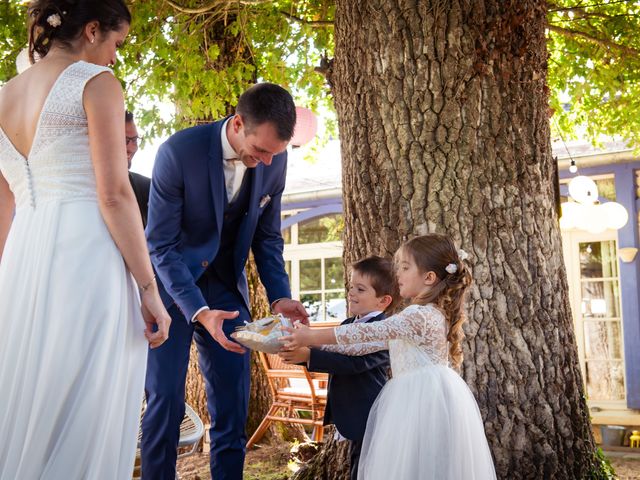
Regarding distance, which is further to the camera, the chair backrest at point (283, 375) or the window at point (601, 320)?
the window at point (601, 320)

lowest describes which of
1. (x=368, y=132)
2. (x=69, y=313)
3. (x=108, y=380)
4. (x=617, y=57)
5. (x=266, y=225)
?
(x=108, y=380)

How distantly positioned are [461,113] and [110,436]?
7.68 ft

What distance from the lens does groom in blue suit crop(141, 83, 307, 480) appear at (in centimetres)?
300

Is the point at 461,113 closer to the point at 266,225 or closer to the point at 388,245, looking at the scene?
the point at 388,245

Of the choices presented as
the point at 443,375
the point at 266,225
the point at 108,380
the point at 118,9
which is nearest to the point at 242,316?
the point at 266,225

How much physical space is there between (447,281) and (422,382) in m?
0.43

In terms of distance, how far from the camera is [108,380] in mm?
2180

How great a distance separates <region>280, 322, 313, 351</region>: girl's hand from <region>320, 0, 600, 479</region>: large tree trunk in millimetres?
1061

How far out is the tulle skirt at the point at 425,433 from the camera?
116 inches

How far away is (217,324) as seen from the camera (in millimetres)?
2875

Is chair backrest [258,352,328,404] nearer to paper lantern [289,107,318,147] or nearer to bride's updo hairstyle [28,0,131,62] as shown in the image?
paper lantern [289,107,318,147]

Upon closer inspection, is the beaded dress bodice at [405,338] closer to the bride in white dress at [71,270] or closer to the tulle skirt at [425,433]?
the tulle skirt at [425,433]

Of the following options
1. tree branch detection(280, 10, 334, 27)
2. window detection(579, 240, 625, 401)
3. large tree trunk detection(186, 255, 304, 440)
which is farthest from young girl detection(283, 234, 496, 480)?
window detection(579, 240, 625, 401)

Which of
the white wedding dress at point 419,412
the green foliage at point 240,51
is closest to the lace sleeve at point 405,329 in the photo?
the white wedding dress at point 419,412
